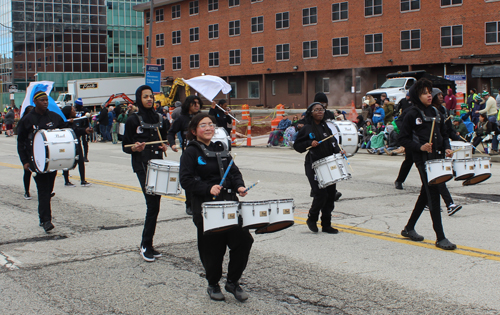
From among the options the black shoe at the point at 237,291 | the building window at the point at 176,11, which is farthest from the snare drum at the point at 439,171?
the building window at the point at 176,11

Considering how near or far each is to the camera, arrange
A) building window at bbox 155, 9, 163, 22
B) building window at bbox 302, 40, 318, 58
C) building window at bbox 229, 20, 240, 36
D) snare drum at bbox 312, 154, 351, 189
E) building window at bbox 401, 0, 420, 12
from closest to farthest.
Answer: snare drum at bbox 312, 154, 351, 189
building window at bbox 401, 0, 420, 12
building window at bbox 302, 40, 318, 58
building window at bbox 229, 20, 240, 36
building window at bbox 155, 9, 163, 22

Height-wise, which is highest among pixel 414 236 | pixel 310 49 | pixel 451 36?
pixel 310 49

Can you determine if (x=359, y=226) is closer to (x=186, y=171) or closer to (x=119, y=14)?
(x=186, y=171)

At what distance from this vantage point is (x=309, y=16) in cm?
4800

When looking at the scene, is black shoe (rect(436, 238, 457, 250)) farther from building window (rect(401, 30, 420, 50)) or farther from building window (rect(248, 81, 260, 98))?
building window (rect(248, 81, 260, 98))

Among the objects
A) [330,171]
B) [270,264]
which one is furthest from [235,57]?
[270,264]

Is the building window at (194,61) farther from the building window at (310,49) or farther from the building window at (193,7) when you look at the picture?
the building window at (310,49)

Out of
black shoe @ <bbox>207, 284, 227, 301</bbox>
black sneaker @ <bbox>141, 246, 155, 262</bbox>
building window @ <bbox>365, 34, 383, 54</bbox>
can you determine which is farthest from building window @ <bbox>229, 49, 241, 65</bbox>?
black shoe @ <bbox>207, 284, 227, 301</bbox>

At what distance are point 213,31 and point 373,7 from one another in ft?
60.8

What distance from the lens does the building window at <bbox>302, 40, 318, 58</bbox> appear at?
4803 cm

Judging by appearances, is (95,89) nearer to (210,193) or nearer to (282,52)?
(282,52)

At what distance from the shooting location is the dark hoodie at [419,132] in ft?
21.9

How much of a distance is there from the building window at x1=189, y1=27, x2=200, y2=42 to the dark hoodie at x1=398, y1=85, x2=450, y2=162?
53236 millimetres

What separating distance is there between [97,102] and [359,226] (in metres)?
48.0
